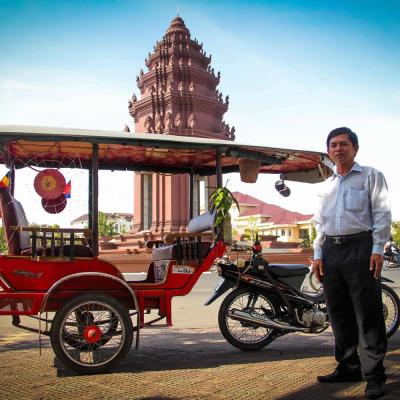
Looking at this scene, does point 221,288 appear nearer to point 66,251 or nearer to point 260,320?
point 260,320

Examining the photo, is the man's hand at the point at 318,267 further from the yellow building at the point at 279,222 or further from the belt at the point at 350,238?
the yellow building at the point at 279,222

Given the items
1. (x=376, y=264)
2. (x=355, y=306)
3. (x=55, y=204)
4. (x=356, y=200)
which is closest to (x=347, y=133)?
(x=356, y=200)

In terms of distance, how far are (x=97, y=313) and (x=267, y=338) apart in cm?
185

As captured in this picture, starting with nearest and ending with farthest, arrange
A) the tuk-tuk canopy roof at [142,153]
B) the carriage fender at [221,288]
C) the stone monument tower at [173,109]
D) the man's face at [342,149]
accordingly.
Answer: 1. the man's face at [342,149]
2. the tuk-tuk canopy roof at [142,153]
3. the carriage fender at [221,288]
4. the stone monument tower at [173,109]

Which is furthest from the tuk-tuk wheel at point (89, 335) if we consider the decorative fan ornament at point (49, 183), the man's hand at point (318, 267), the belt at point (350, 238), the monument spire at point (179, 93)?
the monument spire at point (179, 93)

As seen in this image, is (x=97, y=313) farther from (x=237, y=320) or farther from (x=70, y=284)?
(x=237, y=320)

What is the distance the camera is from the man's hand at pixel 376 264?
10.8 feet

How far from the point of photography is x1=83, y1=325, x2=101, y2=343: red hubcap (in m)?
4.29

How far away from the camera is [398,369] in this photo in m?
4.02

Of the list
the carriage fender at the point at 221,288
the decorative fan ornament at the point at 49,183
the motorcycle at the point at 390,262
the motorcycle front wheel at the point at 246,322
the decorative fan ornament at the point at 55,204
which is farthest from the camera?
the motorcycle at the point at 390,262

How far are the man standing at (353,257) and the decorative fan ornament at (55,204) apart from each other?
129 inches

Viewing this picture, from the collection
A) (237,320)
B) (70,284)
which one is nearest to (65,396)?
(70,284)

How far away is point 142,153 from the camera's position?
619cm

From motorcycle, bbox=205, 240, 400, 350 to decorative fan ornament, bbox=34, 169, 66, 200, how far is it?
1.93 m
